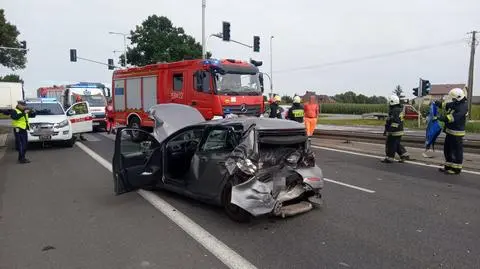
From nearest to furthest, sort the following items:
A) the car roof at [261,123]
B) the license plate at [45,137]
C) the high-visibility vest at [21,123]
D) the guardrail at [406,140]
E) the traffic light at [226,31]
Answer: the car roof at [261,123]
the high-visibility vest at [21,123]
the guardrail at [406,140]
the license plate at [45,137]
the traffic light at [226,31]

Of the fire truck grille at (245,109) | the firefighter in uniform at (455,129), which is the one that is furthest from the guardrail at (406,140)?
the fire truck grille at (245,109)

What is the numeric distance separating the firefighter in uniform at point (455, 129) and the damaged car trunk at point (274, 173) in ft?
15.3

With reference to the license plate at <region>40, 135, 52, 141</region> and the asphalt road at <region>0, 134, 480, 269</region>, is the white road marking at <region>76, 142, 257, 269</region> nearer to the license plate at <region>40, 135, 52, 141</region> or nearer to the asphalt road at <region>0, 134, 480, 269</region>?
the asphalt road at <region>0, 134, 480, 269</region>

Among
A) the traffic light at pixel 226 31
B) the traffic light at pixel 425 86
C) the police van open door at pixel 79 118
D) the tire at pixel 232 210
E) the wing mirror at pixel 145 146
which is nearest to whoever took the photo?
the tire at pixel 232 210

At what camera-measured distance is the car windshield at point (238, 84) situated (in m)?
14.1

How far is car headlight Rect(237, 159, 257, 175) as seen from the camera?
18.4 ft

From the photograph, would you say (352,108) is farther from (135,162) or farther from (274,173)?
(274,173)

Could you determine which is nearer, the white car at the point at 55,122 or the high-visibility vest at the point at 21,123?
the high-visibility vest at the point at 21,123

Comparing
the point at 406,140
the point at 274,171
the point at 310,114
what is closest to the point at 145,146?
the point at 274,171

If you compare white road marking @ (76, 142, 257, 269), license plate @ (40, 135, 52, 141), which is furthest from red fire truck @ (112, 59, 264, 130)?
white road marking @ (76, 142, 257, 269)

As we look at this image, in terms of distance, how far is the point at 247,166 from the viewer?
5629mm

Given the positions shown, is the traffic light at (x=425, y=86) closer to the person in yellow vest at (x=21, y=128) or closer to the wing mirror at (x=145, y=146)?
the person in yellow vest at (x=21, y=128)

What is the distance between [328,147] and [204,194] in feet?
30.5

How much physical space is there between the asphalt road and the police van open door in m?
7.56
